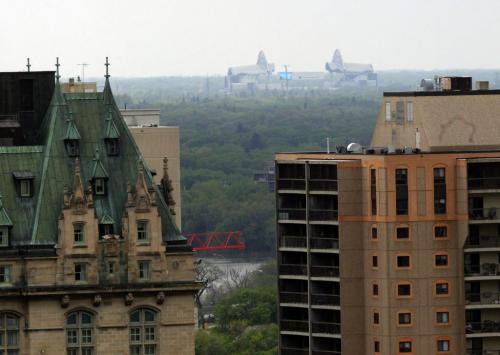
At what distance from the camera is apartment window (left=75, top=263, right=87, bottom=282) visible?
4569 inches

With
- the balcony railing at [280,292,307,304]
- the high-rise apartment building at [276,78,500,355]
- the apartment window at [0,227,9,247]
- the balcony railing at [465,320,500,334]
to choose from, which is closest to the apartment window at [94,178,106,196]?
the apartment window at [0,227,9,247]

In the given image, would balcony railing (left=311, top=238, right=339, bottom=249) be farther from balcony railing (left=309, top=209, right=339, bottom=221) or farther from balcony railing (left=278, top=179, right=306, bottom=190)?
balcony railing (left=278, top=179, right=306, bottom=190)

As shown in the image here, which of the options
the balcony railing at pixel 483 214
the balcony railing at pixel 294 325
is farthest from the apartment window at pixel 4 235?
the balcony railing at pixel 483 214

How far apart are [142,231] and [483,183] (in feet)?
111

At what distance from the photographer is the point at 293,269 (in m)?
148

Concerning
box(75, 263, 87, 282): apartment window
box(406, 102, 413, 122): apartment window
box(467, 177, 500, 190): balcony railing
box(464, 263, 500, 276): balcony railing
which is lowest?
box(464, 263, 500, 276): balcony railing

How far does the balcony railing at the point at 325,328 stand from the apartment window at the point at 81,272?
105 ft

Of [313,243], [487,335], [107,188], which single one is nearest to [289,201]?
[313,243]

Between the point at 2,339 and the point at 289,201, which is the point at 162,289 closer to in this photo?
the point at 2,339

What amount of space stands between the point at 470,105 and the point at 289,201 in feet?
42.6

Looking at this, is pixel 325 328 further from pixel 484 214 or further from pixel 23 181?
pixel 23 181

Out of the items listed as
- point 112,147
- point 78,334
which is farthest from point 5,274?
point 112,147

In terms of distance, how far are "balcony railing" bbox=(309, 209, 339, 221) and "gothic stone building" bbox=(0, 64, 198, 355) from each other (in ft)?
92.0

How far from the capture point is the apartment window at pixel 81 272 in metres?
116
